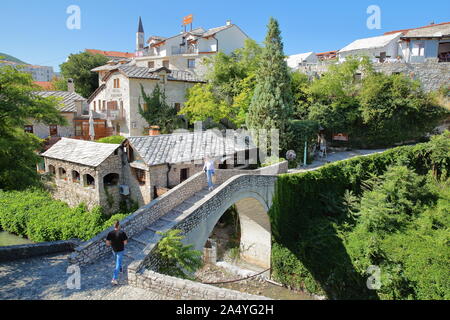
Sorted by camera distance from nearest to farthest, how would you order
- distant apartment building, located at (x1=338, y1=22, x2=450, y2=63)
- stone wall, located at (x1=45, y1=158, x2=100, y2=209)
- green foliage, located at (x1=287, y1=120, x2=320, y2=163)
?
stone wall, located at (x1=45, y1=158, x2=100, y2=209) → green foliage, located at (x1=287, y1=120, x2=320, y2=163) → distant apartment building, located at (x1=338, y1=22, x2=450, y2=63)

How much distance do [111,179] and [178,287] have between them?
40.4ft

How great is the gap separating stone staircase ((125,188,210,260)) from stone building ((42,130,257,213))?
3371 mm

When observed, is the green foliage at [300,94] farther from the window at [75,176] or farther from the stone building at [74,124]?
the window at [75,176]

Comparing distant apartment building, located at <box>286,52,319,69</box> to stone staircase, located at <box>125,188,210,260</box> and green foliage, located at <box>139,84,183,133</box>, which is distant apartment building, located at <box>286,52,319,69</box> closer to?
green foliage, located at <box>139,84,183,133</box>

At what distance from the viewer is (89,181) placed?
18.3 metres

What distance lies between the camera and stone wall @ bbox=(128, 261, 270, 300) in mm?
7055

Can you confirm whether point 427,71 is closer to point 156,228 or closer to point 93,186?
point 156,228

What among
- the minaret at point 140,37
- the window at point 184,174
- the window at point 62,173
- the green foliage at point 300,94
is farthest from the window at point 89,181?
the minaret at point 140,37

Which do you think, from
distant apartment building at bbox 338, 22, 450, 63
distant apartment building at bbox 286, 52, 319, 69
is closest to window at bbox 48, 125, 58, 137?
distant apartment building at bbox 338, 22, 450, 63

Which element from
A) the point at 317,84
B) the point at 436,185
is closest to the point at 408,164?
the point at 436,185

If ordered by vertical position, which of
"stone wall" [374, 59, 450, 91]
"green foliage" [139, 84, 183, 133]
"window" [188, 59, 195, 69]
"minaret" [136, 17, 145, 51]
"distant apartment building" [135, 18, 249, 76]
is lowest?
"green foliage" [139, 84, 183, 133]

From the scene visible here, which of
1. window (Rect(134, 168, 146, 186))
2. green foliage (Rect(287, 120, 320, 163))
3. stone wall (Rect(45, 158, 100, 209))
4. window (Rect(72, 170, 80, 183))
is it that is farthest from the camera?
green foliage (Rect(287, 120, 320, 163))

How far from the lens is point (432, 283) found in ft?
44.1

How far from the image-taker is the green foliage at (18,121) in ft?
37.5
